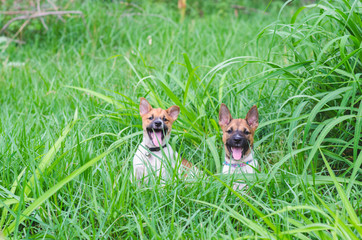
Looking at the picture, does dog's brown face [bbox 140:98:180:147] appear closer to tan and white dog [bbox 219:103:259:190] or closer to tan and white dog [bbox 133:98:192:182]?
tan and white dog [bbox 133:98:192:182]

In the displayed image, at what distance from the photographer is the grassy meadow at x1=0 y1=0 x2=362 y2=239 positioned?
2496 mm

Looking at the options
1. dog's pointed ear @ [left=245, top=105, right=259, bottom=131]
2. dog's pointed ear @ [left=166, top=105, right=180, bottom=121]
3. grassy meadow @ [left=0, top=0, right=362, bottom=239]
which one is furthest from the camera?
dog's pointed ear @ [left=166, top=105, right=180, bottom=121]

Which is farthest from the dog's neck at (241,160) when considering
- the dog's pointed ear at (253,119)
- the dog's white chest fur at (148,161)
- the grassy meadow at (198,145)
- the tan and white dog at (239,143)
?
the dog's white chest fur at (148,161)

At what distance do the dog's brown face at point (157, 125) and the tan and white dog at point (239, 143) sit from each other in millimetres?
416

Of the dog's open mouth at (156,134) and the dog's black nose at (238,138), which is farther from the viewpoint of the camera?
the dog's open mouth at (156,134)

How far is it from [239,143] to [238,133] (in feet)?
0.26

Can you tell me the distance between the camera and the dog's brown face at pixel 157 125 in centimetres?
322

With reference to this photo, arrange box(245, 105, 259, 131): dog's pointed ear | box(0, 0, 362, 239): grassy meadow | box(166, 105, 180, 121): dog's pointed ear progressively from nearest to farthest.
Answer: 1. box(0, 0, 362, 239): grassy meadow
2. box(245, 105, 259, 131): dog's pointed ear
3. box(166, 105, 180, 121): dog's pointed ear

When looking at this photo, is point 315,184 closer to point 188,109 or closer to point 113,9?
point 188,109

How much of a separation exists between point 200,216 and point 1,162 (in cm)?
152

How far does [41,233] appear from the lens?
255 cm

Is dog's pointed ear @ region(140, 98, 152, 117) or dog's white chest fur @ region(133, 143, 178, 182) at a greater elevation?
dog's pointed ear @ region(140, 98, 152, 117)

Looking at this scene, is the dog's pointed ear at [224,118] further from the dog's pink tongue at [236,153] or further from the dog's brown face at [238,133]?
Answer: the dog's pink tongue at [236,153]

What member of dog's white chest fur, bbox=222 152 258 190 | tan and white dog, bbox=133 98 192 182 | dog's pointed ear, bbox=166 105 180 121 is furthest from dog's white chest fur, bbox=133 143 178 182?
dog's white chest fur, bbox=222 152 258 190
